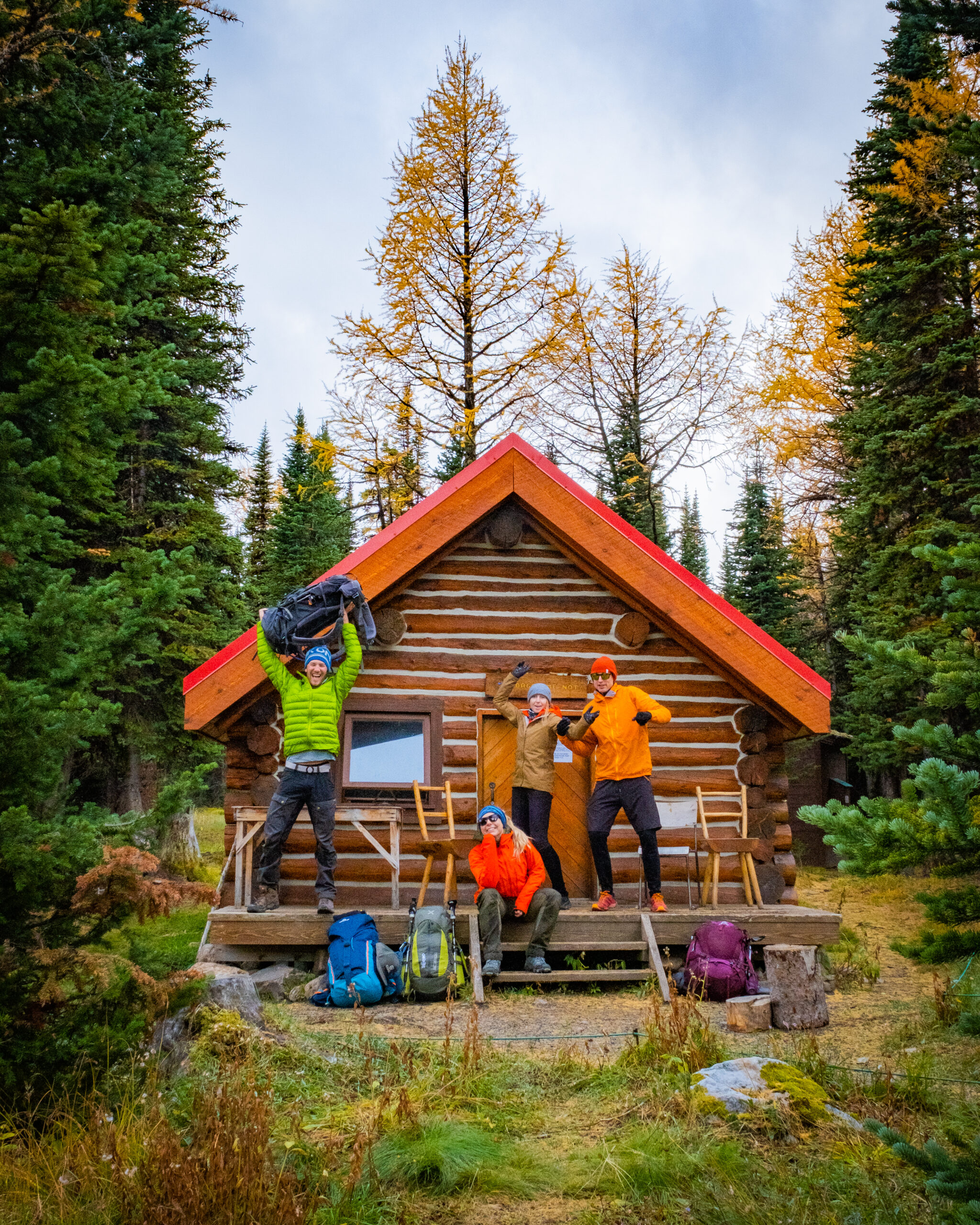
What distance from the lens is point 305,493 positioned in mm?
20094

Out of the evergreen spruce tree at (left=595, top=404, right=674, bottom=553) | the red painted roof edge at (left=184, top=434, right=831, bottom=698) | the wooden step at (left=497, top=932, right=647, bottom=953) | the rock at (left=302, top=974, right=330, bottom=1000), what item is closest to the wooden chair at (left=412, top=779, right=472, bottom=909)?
the wooden step at (left=497, top=932, right=647, bottom=953)

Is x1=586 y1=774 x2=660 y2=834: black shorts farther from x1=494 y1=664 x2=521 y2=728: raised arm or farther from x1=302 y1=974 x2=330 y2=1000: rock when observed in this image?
x1=302 y1=974 x2=330 y2=1000: rock

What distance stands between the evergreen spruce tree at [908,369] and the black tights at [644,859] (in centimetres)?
Result: 559

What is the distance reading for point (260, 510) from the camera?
1422 inches

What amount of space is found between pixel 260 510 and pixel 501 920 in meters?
30.3

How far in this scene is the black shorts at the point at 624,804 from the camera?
8305 mm

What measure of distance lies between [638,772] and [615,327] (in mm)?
12853

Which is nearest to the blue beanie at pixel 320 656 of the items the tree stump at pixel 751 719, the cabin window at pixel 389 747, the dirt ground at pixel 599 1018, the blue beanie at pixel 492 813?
the cabin window at pixel 389 747

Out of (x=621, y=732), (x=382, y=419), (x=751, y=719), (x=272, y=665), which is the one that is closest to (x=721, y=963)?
(x=621, y=732)

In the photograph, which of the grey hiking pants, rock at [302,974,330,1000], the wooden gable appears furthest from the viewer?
the wooden gable

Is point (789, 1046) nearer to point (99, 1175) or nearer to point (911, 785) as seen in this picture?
point (911, 785)

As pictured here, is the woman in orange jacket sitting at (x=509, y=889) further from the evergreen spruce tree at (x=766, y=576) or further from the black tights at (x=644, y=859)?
the evergreen spruce tree at (x=766, y=576)

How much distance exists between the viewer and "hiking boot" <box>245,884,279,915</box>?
818 cm

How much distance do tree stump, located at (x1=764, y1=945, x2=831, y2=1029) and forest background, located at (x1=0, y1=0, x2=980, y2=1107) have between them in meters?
1.59
